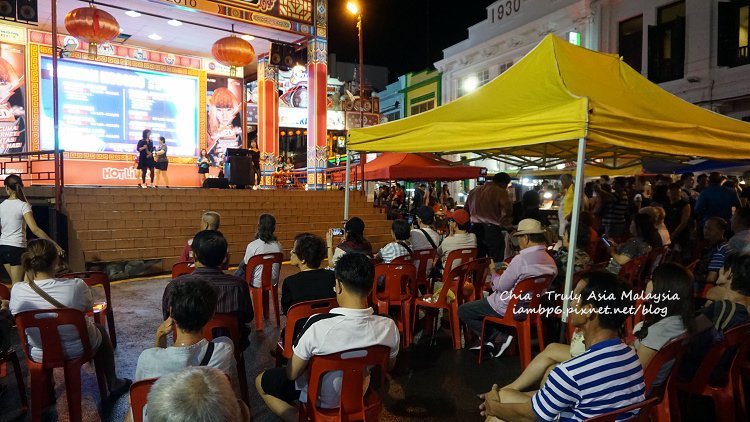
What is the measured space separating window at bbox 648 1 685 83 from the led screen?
14.4m

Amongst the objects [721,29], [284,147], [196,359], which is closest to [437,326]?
[196,359]

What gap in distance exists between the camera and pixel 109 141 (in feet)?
49.5

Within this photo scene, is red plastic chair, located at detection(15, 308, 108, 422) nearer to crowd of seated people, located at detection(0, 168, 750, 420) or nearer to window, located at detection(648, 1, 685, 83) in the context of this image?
crowd of seated people, located at detection(0, 168, 750, 420)

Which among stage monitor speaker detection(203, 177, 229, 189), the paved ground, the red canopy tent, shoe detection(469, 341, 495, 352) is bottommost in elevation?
the paved ground

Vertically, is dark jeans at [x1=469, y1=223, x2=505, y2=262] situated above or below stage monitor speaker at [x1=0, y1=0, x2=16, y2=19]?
below

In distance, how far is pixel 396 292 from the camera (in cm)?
Answer: 475

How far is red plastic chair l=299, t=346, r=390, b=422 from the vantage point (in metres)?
2.37

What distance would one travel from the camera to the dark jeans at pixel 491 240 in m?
7.07

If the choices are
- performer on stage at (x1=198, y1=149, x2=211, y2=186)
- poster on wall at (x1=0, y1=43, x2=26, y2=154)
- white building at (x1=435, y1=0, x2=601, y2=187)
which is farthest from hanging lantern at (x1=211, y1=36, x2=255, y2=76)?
white building at (x1=435, y1=0, x2=601, y2=187)

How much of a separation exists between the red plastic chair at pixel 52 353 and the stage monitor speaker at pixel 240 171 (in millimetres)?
11069

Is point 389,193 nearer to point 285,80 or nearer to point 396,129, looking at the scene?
point 285,80

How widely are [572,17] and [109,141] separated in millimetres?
15809

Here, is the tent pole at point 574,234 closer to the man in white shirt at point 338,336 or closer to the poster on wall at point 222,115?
the man in white shirt at point 338,336

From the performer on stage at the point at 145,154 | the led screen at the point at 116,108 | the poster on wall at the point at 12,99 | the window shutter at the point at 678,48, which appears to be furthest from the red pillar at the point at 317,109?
the window shutter at the point at 678,48
